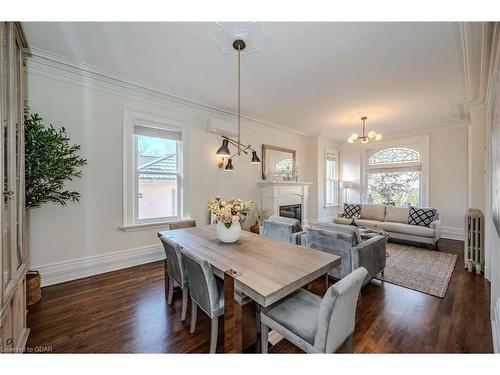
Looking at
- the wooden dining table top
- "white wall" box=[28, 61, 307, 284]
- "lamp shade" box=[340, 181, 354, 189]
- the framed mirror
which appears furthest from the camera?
"lamp shade" box=[340, 181, 354, 189]

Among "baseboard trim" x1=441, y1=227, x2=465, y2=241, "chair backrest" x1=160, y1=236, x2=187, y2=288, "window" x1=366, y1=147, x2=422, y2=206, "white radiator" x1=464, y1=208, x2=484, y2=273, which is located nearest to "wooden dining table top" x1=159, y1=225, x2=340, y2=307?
"chair backrest" x1=160, y1=236, x2=187, y2=288

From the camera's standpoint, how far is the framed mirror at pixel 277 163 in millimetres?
5137

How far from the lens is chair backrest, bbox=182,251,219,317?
1.49 meters

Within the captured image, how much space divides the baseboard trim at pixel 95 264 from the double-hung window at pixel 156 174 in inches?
19.8

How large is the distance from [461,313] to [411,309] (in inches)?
16.9

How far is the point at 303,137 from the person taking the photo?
6156 mm

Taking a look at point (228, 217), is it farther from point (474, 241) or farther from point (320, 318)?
point (474, 241)

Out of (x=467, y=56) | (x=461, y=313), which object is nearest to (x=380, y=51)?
(x=467, y=56)

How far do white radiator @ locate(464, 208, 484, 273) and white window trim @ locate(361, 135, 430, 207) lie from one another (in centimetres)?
247

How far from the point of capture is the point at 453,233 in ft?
16.1

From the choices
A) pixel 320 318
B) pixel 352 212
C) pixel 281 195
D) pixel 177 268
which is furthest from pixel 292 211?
pixel 320 318

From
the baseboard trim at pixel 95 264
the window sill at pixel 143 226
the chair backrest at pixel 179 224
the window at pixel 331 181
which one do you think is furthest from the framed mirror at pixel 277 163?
the baseboard trim at pixel 95 264

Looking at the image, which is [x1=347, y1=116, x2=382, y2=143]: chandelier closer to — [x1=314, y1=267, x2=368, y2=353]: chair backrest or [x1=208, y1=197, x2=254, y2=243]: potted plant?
[x1=208, y1=197, x2=254, y2=243]: potted plant
